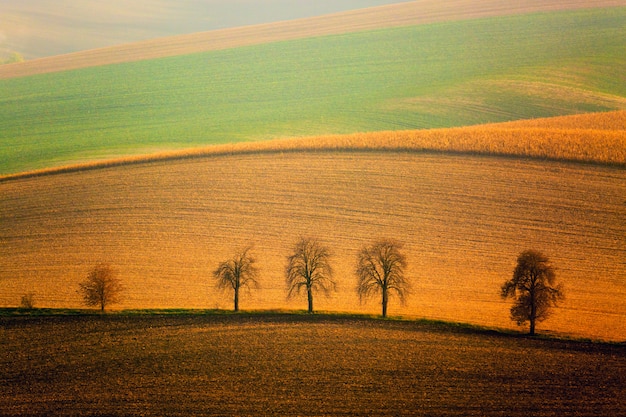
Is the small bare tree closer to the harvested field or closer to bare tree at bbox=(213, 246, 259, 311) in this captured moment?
the harvested field

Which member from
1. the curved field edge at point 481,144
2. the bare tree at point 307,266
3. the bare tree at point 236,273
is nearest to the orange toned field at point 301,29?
the curved field edge at point 481,144

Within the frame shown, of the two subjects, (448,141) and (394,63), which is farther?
(394,63)

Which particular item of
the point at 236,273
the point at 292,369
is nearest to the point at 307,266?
the point at 236,273

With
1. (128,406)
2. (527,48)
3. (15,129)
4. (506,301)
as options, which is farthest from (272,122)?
(128,406)

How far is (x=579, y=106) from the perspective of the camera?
228 ft

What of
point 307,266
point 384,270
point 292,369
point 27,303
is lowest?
point 292,369

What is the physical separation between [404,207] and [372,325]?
606 inches

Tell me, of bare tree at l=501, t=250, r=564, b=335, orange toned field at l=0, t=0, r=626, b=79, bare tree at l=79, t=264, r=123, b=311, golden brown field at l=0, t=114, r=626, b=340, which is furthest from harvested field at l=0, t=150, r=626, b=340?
orange toned field at l=0, t=0, r=626, b=79

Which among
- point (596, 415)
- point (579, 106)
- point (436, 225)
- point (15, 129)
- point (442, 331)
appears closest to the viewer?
point (596, 415)

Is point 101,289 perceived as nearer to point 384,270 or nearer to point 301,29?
point 384,270

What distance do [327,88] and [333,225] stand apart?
3767 centimetres

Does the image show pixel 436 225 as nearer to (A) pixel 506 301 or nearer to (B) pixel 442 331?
(A) pixel 506 301

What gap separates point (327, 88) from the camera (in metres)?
79.8

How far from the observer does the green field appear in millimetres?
68938
